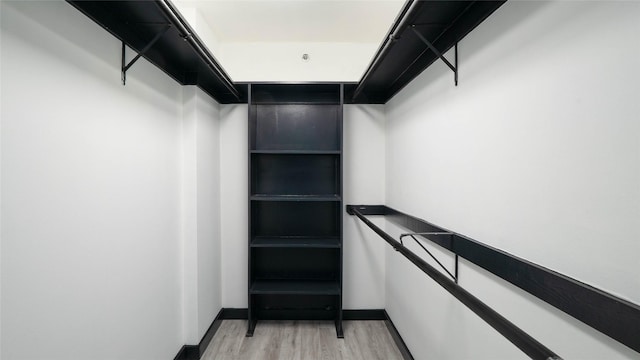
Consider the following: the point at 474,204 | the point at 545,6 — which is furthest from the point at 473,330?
the point at 545,6

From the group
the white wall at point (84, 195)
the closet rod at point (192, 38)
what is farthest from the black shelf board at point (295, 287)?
the closet rod at point (192, 38)

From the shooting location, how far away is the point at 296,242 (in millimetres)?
2250

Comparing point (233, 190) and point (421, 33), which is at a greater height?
point (421, 33)

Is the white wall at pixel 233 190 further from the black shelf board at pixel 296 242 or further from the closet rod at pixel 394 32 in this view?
the closet rod at pixel 394 32

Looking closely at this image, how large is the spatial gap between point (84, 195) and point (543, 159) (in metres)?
1.69

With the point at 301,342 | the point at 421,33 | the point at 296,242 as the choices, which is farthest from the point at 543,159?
the point at 301,342

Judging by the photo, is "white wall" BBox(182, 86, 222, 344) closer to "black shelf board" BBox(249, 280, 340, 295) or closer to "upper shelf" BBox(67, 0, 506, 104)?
"upper shelf" BBox(67, 0, 506, 104)

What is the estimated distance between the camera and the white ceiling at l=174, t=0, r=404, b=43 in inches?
75.3

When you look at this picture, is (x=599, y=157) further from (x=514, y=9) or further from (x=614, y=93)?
(x=514, y=9)

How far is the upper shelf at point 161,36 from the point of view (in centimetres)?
108

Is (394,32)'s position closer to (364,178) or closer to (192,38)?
(192,38)

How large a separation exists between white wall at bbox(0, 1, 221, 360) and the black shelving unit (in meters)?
0.76

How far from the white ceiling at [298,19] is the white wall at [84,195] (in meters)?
0.79

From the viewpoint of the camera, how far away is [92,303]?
1.07m
